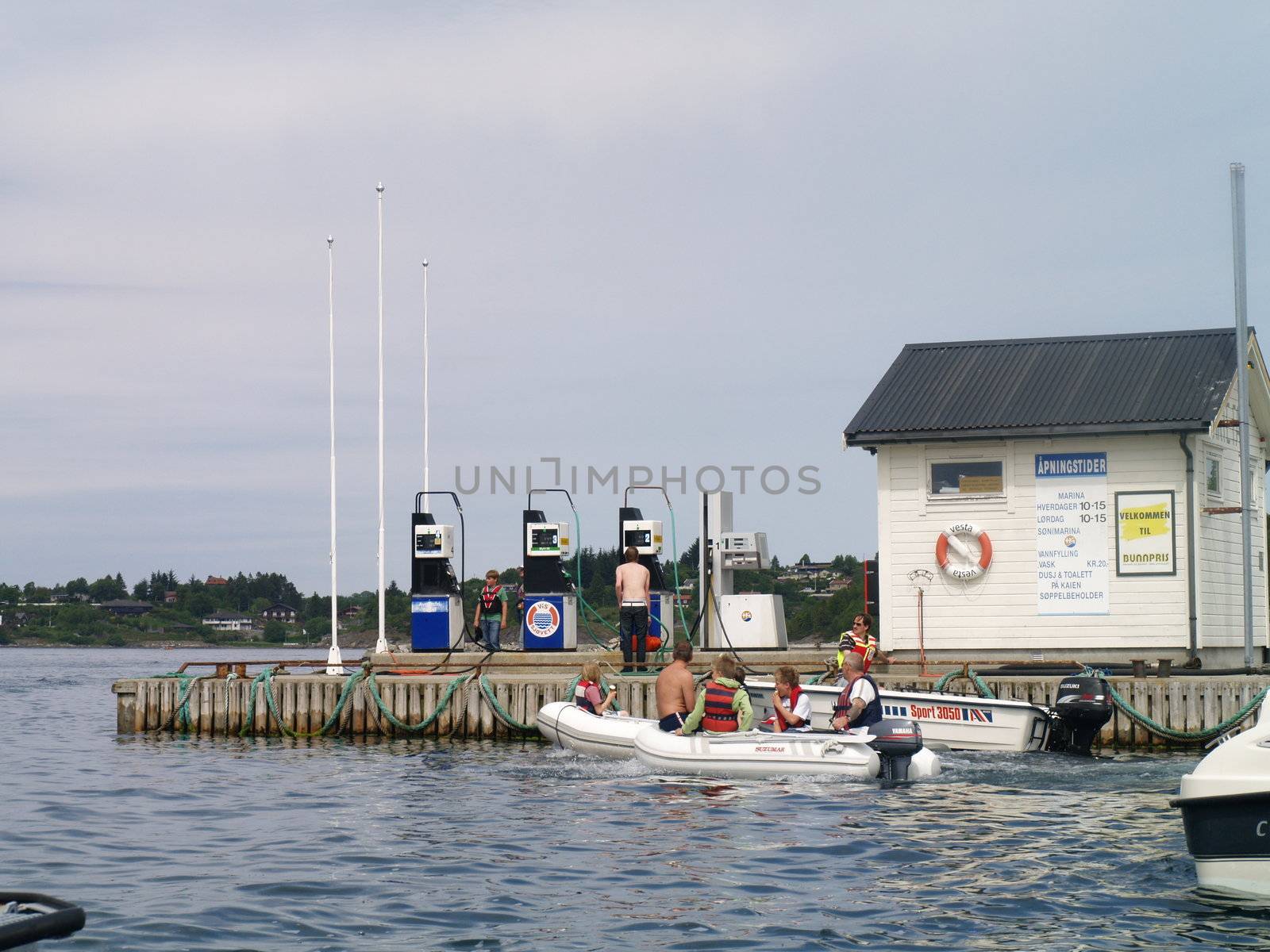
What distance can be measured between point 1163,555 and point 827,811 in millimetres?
9449

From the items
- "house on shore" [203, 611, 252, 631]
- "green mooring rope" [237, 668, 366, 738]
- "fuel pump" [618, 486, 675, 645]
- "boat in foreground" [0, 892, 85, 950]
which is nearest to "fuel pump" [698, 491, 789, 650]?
"fuel pump" [618, 486, 675, 645]

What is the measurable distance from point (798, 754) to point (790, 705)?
135 cm

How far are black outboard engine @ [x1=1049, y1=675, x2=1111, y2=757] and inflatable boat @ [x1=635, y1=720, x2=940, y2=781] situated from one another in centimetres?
273

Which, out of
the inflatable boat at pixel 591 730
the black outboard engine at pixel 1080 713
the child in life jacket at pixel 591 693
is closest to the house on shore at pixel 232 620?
the inflatable boat at pixel 591 730

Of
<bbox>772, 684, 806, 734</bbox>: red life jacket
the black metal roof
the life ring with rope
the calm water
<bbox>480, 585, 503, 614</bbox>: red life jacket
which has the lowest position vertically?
the calm water

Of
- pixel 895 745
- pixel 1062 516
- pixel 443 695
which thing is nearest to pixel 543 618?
pixel 443 695

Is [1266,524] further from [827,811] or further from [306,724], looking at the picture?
[306,724]

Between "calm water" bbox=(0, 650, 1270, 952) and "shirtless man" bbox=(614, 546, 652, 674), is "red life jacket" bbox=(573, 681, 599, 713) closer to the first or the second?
"calm water" bbox=(0, 650, 1270, 952)

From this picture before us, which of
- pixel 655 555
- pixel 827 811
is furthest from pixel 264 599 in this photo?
pixel 827 811

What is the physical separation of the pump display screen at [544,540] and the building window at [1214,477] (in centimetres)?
1066

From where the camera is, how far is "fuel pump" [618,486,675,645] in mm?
26297

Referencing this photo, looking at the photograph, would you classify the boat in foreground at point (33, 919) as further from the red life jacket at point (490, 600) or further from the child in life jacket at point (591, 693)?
the red life jacket at point (490, 600)

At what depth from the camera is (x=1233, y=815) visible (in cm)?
1048

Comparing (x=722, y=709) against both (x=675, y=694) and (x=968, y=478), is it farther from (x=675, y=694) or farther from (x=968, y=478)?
(x=968, y=478)
